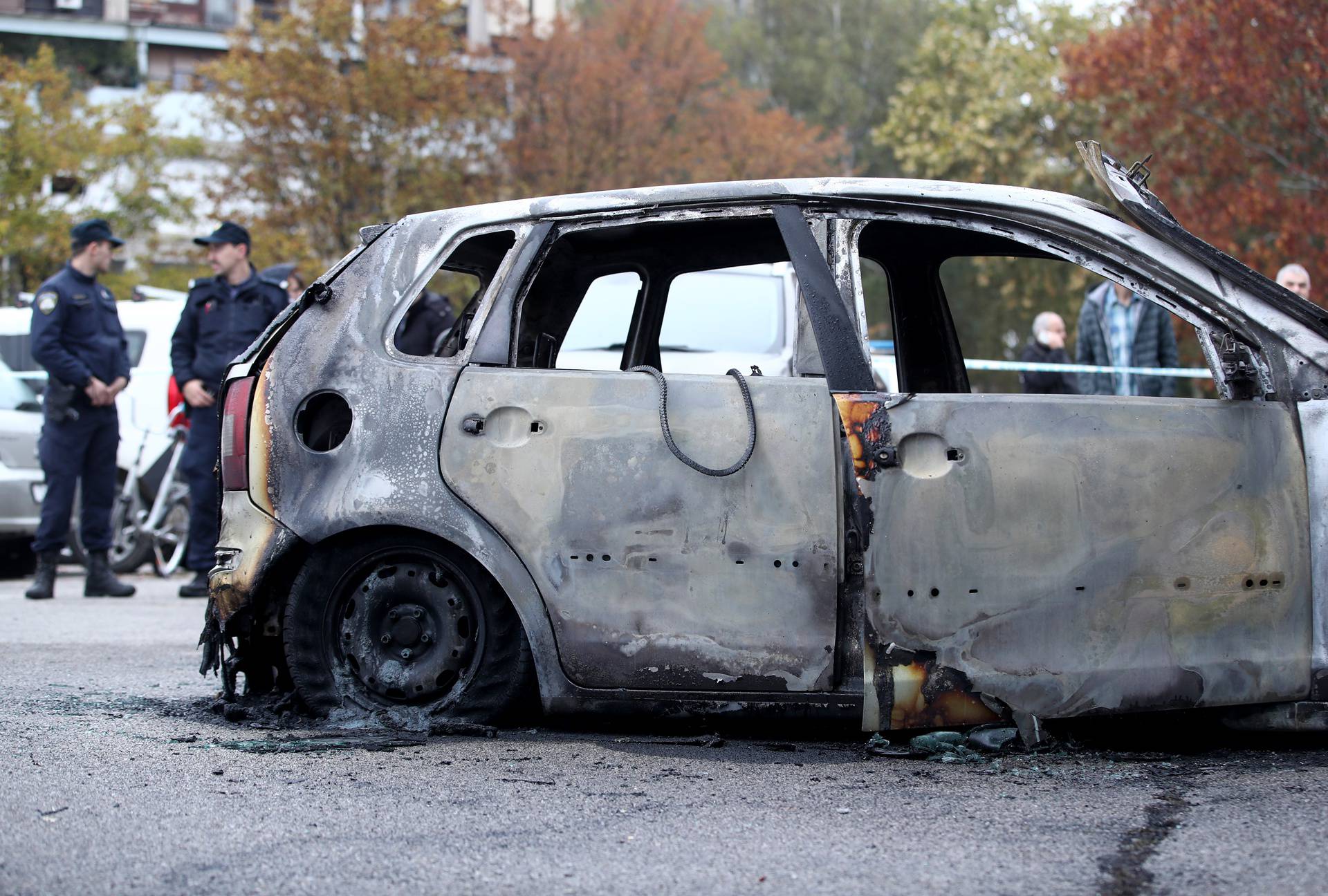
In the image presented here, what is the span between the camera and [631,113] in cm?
2939

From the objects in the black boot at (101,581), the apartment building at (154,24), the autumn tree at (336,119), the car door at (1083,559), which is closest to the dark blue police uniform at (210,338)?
the black boot at (101,581)

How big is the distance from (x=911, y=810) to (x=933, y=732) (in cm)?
94

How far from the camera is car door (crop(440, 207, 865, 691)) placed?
4.31 metres

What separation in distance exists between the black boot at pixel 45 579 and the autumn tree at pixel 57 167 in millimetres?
19293

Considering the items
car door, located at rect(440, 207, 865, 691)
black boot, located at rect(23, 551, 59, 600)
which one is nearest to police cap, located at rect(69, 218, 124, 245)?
black boot, located at rect(23, 551, 59, 600)

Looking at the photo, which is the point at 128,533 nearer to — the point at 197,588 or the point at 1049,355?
the point at 197,588

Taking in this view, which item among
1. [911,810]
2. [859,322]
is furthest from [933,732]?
[859,322]

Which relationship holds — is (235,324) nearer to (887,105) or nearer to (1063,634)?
(1063,634)

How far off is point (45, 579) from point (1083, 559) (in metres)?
7.39

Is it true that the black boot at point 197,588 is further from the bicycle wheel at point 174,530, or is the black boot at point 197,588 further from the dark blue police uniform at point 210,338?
the bicycle wheel at point 174,530

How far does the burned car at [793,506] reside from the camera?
423cm

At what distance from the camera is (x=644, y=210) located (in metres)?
4.66

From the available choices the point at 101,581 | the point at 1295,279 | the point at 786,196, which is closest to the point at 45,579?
the point at 101,581

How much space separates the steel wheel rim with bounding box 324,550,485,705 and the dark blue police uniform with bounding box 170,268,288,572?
4545mm
